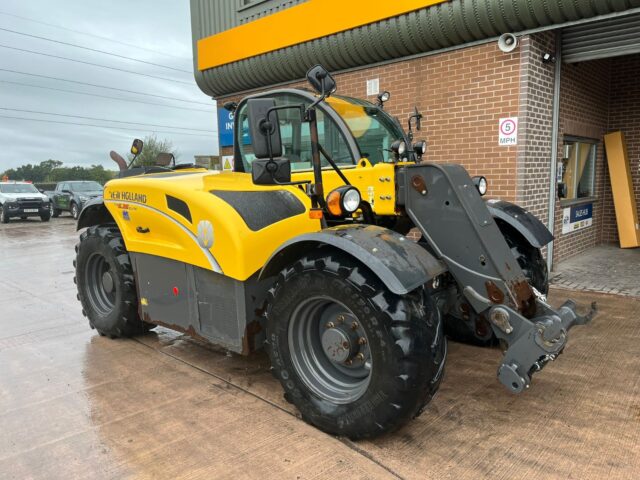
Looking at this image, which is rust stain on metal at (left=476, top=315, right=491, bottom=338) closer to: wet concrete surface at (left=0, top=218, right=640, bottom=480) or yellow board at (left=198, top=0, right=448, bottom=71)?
wet concrete surface at (left=0, top=218, right=640, bottom=480)

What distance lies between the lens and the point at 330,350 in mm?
2947

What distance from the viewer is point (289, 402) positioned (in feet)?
10.3

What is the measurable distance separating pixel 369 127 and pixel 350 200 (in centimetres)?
131

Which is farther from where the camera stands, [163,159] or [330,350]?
[163,159]


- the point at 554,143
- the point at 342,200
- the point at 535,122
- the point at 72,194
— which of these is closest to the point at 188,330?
the point at 342,200

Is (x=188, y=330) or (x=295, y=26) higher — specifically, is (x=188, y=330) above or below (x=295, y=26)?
below

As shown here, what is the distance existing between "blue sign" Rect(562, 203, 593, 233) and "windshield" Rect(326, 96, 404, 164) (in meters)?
4.65

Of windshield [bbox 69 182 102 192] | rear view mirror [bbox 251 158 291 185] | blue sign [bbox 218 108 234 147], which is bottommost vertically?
windshield [bbox 69 182 102 192]

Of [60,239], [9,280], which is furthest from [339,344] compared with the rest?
[60,239]

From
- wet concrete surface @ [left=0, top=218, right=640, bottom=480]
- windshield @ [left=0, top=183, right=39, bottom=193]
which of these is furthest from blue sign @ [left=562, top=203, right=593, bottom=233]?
windshield @ [left=0, top=183, right=39, bottom=193]

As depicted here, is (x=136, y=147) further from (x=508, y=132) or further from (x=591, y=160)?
(x=591, y=160)

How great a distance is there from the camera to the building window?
8.02m

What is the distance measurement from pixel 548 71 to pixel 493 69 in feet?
2.61

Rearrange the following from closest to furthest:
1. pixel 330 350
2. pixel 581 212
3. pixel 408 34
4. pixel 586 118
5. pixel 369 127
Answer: pixel 330 350
pixel 369 127
pixel 408 34
pixel 586 118
pixel 581 212
